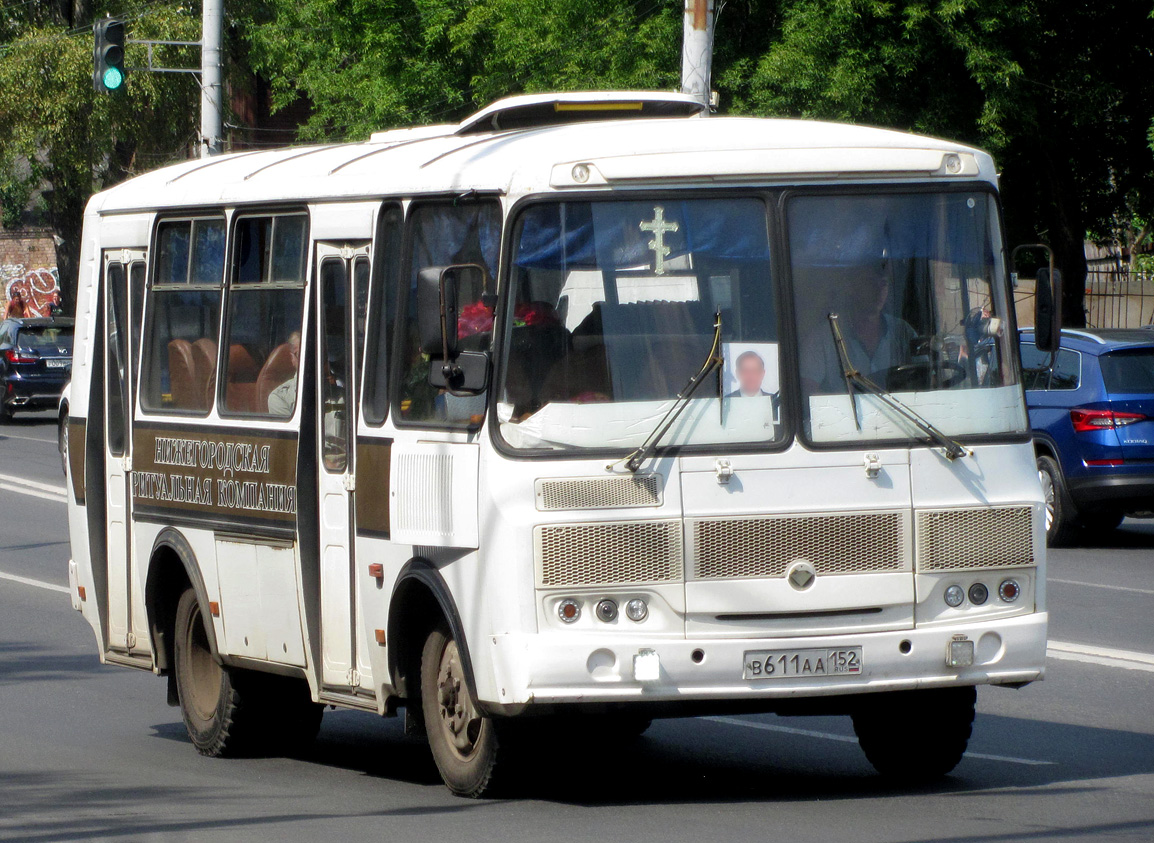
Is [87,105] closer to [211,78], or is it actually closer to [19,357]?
[19,357]

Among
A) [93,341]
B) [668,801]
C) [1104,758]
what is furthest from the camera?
[93,341]

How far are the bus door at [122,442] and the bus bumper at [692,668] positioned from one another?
11.7 ft

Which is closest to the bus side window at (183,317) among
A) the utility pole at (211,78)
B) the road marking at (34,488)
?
the road marking at (34,488)

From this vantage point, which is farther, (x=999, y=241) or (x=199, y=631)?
(x=199, y=631)

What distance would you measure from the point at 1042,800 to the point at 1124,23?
23775mm

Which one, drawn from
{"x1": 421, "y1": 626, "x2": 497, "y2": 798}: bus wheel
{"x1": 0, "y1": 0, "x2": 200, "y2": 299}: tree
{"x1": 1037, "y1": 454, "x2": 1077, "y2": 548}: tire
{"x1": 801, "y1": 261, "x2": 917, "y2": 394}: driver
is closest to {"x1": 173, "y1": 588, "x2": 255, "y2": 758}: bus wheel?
{"x1": 421, "y1": 626, "x2": 497, "y2": 798}: bus wheel

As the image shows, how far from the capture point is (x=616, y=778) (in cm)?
826

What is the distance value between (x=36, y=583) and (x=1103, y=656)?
26.7ft

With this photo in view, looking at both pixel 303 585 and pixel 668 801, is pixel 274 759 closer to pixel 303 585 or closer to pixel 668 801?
pixel 303 585

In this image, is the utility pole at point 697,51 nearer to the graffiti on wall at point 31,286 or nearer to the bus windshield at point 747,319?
the bus windshield at point 747,319

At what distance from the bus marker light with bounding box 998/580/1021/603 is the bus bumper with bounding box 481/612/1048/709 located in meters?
0.21

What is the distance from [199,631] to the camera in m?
9.58

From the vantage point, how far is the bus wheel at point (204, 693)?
9.26 metres

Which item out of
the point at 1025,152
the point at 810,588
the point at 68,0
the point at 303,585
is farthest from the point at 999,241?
the point at 68,0
